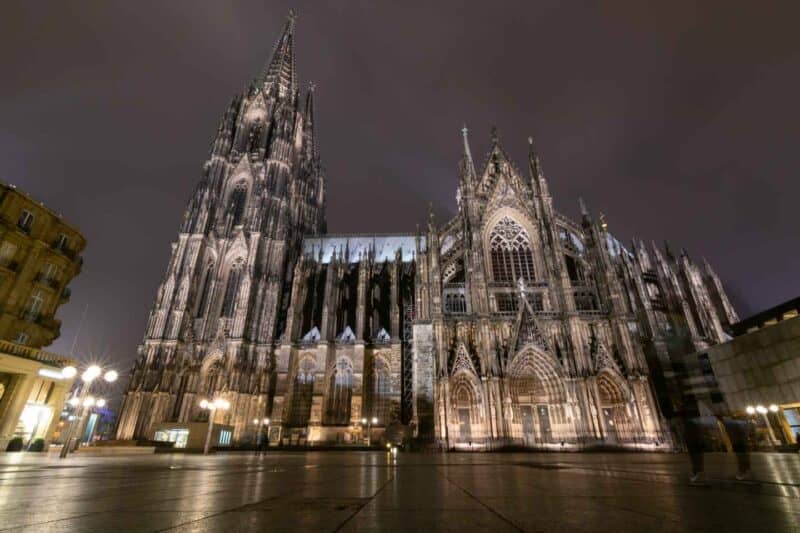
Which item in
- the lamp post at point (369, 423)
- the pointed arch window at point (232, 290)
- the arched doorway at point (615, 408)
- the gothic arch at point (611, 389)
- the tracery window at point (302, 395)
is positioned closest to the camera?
the arched doorway at point (615, 408)

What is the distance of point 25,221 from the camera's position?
21219 mm

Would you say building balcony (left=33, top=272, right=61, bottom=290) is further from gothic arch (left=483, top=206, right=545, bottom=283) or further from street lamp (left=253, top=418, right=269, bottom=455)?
gothic arch (left=483, top=206, right=545, bottom=283)

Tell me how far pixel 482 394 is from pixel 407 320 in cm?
1165

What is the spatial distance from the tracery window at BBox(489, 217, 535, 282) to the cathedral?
0.49 feet

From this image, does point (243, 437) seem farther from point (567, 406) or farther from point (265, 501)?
point (265, 501)

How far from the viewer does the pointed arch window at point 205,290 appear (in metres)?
33.0

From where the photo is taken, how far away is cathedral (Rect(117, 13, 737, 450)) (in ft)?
72.3

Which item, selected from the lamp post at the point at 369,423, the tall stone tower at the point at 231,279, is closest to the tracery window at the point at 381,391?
the lamp post at the point at 369,423

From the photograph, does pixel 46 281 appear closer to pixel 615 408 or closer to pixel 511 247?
pixel 511 247

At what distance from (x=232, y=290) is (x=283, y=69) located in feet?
119

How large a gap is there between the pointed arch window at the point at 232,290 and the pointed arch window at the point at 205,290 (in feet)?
5.32

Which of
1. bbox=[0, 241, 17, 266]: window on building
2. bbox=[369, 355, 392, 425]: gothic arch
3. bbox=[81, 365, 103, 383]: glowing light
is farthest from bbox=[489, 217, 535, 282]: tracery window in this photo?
bbox=[0, 241, 17, 266]: window on building

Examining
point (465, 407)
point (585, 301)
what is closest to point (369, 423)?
point (465, 407)

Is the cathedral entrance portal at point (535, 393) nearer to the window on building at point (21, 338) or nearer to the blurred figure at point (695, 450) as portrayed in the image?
the blurred figure at point (695, 450)
